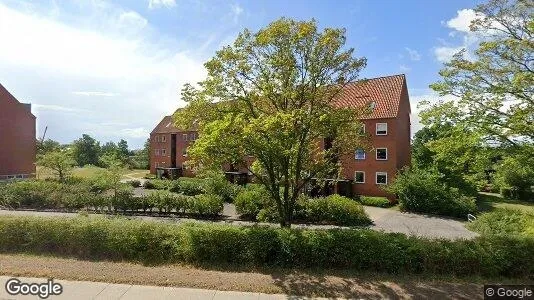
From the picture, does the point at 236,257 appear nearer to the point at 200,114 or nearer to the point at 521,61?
the point at 200,114

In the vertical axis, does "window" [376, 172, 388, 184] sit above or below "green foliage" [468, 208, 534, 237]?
above

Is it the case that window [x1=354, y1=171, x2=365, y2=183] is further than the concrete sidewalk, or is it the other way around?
window [x1=354, y1=171, x2=365, y2=183]

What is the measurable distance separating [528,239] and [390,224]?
12.5 meters

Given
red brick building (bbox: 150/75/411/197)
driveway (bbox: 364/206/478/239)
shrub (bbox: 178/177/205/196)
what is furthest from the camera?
shrub (bbox: 178/177/205/196)

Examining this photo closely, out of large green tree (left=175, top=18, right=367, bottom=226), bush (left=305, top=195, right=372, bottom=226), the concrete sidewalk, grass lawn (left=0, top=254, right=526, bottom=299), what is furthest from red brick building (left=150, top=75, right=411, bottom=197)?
the concrete sidewalk

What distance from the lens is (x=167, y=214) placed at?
23.2 meters

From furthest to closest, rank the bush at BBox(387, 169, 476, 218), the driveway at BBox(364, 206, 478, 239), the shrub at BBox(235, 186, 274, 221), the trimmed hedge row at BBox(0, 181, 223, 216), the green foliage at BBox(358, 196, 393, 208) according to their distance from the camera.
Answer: the green foliage at BBox(358, 196, 393, 208) < the bush at BBox(387, 169, 476, 218) < the trimmed hedge row at BBox(0, 181, 223, 216) < the shrub at BBox(235, 186, 274, 221) < the driveway at BBox(364, 206, 478, 239)

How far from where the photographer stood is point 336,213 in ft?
69.7

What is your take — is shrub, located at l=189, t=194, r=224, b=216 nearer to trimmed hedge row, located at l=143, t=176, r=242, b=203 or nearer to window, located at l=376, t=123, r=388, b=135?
trimmed hedge row, located at l=143, t=176, r=242, b=203

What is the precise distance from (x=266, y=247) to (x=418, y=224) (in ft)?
53.2

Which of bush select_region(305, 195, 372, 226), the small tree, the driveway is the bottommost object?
the driveway

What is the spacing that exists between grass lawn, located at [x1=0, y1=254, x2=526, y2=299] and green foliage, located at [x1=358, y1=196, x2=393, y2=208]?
772 inches

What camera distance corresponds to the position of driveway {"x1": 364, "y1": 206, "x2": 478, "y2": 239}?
19.0 meters

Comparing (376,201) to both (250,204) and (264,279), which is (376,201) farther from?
(264,279)
